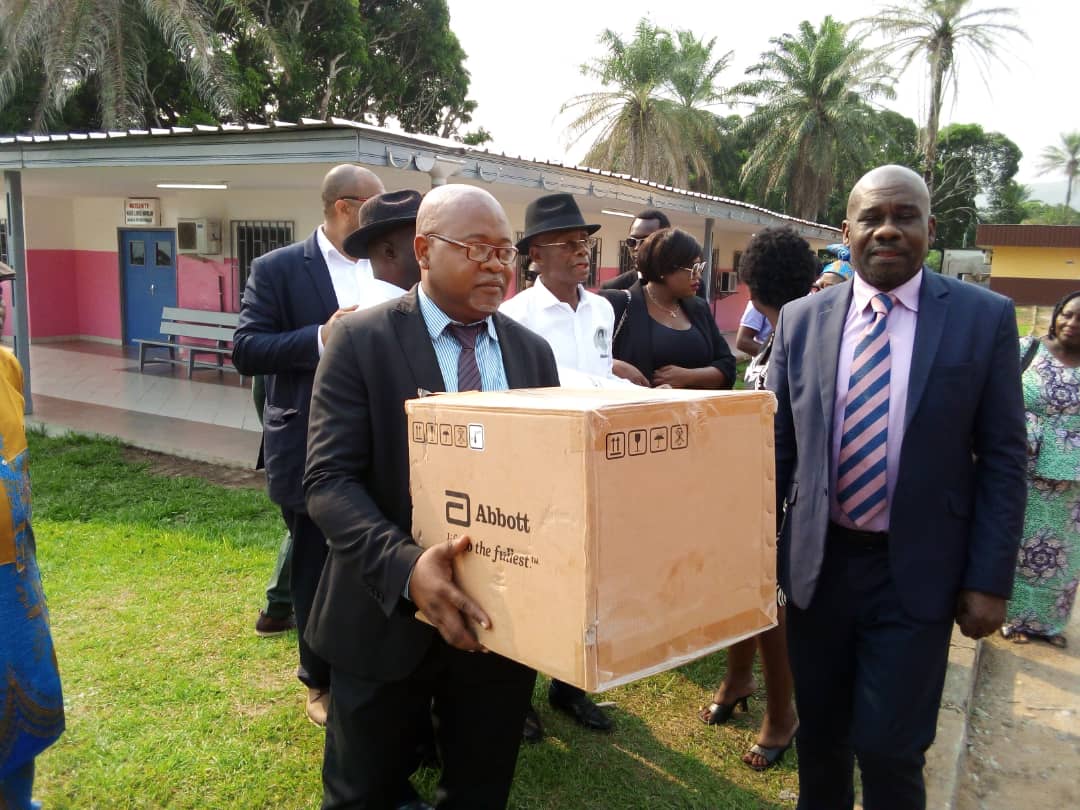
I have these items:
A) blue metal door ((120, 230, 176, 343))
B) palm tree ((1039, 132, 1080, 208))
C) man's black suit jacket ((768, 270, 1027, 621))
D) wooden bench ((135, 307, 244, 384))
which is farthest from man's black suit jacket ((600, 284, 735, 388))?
palm tree ((1039, 132, 1080, 208))

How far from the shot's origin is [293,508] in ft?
9.85

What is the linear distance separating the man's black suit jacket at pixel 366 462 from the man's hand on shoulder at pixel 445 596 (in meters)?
0.19

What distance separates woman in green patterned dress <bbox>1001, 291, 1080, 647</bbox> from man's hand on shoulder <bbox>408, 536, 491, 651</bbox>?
3619 millimetres

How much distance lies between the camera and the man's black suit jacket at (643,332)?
12.1 feet

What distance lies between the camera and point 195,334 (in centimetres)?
1216

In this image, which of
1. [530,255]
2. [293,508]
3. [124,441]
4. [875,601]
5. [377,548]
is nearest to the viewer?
[377,548]

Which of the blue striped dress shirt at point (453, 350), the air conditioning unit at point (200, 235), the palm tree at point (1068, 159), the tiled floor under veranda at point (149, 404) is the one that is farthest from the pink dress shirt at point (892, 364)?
the palm tree at point (1068, 159)

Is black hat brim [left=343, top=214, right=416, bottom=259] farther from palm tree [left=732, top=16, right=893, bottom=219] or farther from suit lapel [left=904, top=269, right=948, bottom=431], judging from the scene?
palm tree [left=732, top=16, right=893, bottom=219]

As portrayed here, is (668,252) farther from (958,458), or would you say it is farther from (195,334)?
(195,334)

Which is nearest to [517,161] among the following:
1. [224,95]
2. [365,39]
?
[224,95]

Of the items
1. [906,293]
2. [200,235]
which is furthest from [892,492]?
[200,235]

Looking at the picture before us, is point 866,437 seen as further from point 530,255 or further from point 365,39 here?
point 365,39

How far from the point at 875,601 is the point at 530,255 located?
75.0 inches

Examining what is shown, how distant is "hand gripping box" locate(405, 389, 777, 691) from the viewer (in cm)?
141
